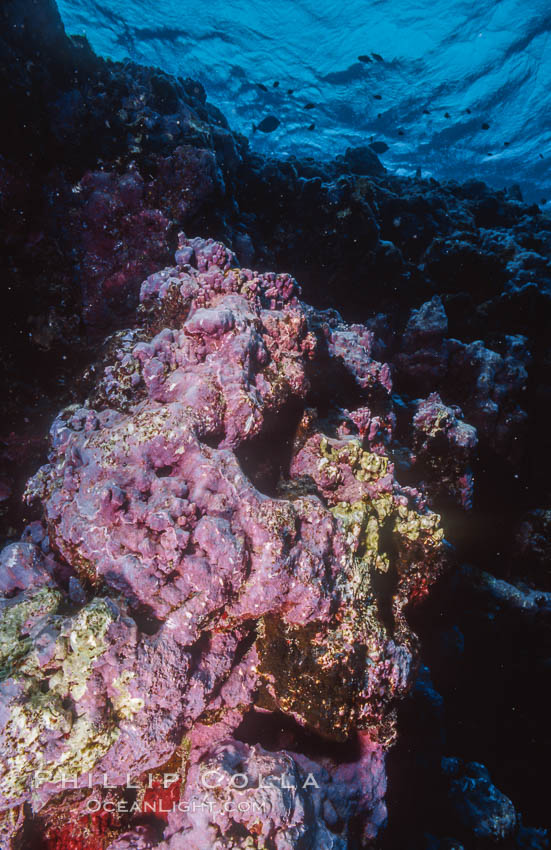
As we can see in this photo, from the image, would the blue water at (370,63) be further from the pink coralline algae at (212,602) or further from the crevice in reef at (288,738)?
the crevice in reef at (288,738)

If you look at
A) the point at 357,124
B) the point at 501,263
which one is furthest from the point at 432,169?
the point at 501,263

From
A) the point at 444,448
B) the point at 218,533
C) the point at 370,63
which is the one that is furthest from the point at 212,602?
the point at 370,63

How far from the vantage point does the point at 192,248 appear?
9.37ft

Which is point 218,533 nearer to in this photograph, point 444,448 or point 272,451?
point 272,451

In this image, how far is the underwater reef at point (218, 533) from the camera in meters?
1.73

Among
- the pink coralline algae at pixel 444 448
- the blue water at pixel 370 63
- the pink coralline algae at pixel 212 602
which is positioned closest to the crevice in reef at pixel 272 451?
the pink coralline algae at pixel 212 602

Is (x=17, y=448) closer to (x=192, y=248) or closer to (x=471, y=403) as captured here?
(x=192, y=248)

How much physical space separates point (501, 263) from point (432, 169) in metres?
29.7

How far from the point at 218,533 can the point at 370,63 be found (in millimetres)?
30508

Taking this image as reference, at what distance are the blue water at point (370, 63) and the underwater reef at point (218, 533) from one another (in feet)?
73.7

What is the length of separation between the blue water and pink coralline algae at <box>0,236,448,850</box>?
24.2m

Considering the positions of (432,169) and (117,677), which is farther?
(432,169)

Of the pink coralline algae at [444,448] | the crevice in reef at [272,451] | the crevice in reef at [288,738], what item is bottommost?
the crevice in reef at [288,738]

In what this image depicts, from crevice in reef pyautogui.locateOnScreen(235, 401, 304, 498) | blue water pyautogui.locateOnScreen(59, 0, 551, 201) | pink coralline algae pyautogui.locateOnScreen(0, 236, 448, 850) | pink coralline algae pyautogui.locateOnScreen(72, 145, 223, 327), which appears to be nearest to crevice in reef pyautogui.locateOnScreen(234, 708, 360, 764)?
pink coralline algae pyautogui.locateOnScreen(0, 236, 448, 850)
